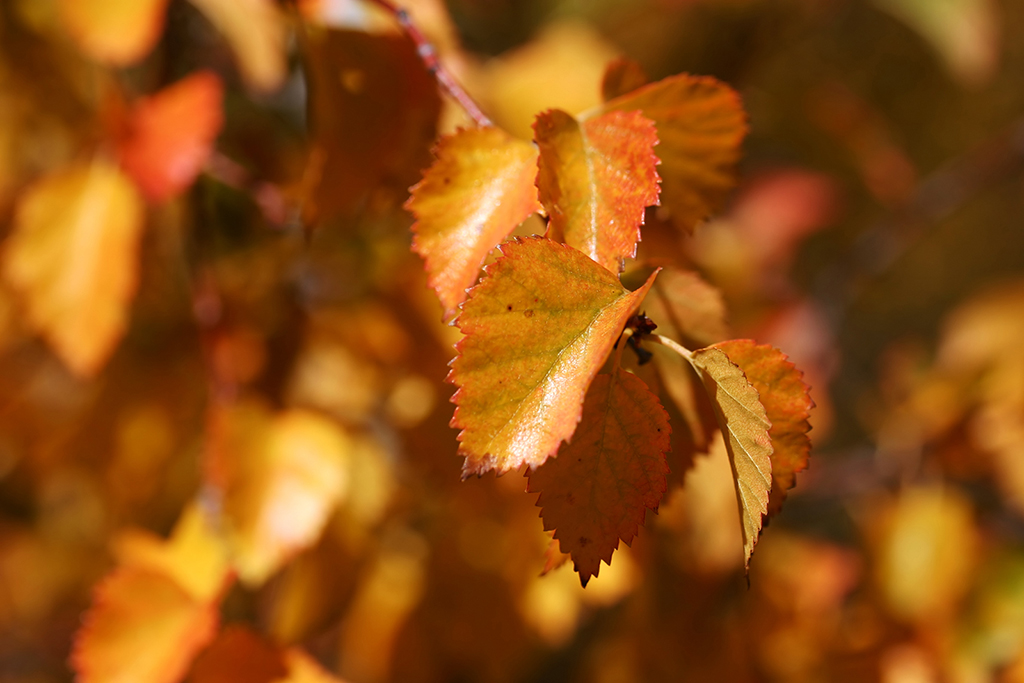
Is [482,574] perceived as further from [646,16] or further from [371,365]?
[646,16]

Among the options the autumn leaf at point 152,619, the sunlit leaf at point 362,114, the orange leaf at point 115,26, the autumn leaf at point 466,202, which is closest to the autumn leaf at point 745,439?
the autumn leaf at point 466,202

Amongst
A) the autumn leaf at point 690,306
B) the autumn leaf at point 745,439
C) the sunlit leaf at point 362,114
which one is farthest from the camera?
the sunlit leaf at point 362,114

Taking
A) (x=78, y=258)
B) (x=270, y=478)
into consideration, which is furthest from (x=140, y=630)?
(x=78, y=258)

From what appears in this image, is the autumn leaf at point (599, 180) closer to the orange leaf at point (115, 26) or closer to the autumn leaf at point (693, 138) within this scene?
the autumn leaf at point (693, 138)

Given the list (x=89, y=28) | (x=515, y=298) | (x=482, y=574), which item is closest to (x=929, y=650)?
(x=482, y=574)

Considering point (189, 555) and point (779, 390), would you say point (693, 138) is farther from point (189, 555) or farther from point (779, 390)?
point (189, 555)
